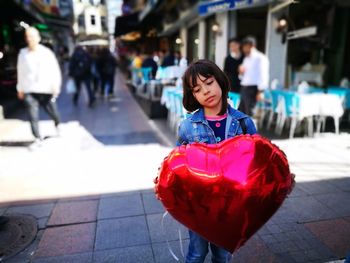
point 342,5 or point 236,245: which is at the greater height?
point 342,5

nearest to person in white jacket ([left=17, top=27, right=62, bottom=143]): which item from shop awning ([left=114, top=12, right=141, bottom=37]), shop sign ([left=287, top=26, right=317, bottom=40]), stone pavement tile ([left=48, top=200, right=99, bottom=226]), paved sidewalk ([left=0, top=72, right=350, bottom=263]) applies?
paved sidewalk ([left=0, top=72, right=350, bottom=263])

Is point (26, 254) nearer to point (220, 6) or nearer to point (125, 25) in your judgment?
point (220, 6)

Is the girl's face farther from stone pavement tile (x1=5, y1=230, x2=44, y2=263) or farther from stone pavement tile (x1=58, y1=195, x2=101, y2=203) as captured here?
stone pavement tile (x1=58, y1=195, x2=101, y2=203)

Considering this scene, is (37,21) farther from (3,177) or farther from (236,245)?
(236,245)

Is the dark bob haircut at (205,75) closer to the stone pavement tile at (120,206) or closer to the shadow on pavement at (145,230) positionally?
the shadow on pavement at (145,230)

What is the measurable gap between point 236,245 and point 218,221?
210 mm

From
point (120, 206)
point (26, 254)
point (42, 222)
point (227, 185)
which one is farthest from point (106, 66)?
point (227, 185)

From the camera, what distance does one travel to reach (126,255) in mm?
2797

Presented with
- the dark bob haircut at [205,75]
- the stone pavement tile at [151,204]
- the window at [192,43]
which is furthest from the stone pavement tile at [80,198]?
the window at [192,43]

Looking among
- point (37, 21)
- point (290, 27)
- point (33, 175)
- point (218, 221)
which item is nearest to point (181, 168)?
point (218, 221)

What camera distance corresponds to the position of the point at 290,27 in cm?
1023

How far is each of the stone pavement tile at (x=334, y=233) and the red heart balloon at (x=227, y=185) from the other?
1.63 m

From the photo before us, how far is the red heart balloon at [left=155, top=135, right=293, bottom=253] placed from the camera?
1.51 metres

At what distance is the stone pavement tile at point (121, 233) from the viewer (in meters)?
2.98
